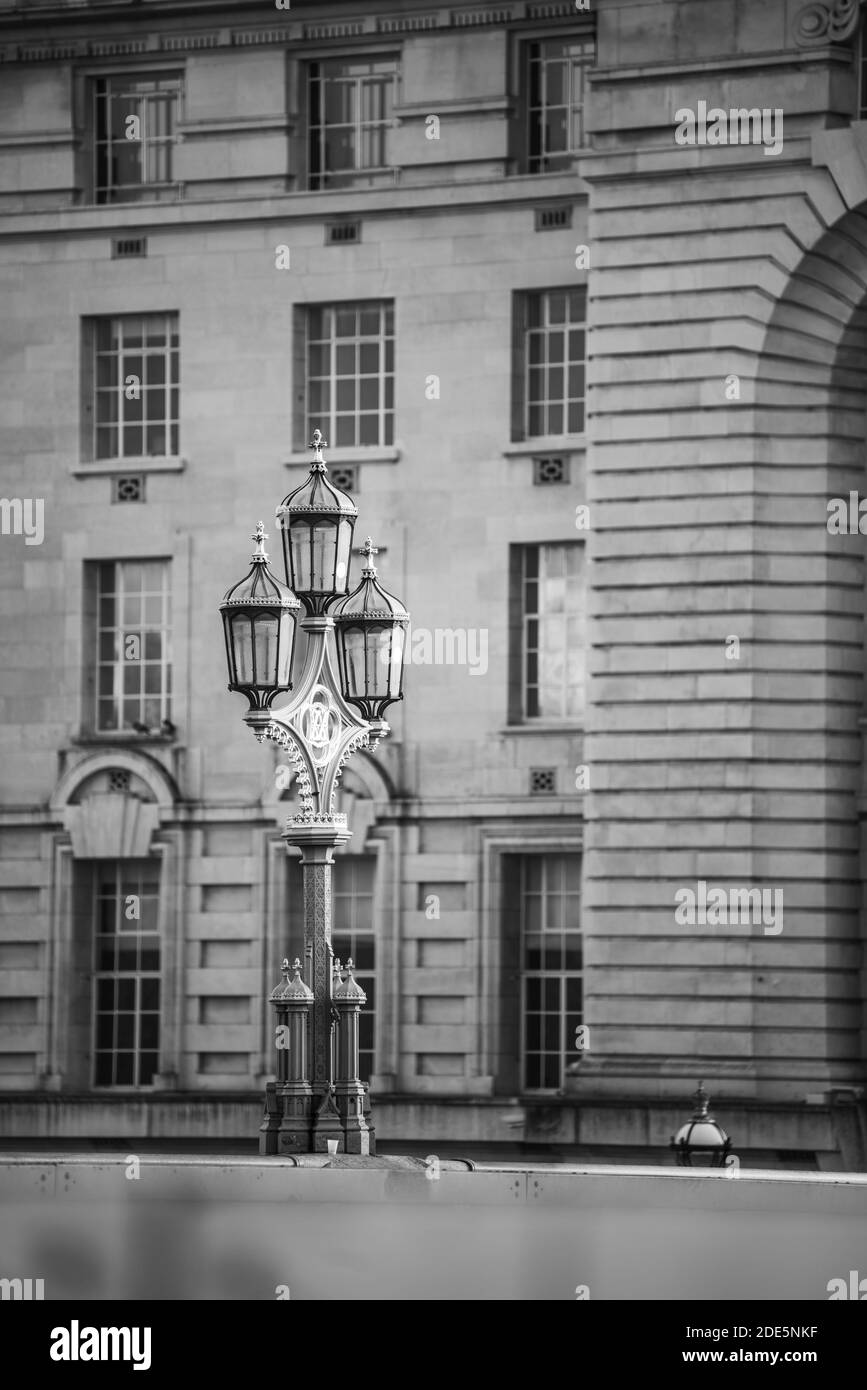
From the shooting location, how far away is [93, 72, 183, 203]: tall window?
44688 millimetres

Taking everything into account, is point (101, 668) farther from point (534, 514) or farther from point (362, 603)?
point (362, 603)

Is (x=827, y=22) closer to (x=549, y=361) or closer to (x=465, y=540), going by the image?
(x=549, y=361)

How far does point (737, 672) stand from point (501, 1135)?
21.4 feet

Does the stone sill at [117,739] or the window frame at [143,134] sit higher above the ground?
the window frame at [143,134]

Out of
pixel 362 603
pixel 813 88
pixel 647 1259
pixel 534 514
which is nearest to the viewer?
pixel 647 1259

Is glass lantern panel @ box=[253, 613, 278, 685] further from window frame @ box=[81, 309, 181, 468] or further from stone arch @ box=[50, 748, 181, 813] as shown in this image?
window frame @ box=[81, 309, 181, 468]

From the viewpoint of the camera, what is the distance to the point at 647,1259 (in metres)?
21.2

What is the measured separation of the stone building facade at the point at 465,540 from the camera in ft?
129

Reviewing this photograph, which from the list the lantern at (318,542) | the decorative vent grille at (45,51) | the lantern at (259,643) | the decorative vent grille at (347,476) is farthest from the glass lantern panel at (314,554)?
the decorative vent grille at (45,51)

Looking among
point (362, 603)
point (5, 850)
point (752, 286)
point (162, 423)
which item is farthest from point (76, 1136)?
point (362, 603)

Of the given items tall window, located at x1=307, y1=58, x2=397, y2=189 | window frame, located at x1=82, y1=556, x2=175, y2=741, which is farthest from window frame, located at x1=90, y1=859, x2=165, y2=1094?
tall window, located at x1=307, y1=58, x2=397, y2=189

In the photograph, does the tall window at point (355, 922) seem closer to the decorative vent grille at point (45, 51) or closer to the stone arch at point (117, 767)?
the stone arch at point (117, 767)

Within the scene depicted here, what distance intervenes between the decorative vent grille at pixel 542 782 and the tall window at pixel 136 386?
665cm

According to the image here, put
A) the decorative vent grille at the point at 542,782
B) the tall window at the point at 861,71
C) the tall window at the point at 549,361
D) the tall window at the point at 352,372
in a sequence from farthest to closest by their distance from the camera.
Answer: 1. the tall window at the point at 352,372
2. the tall window at the point at 549,361
3. the decorative vent grille at the point at 542,782
4. the tall window at the point at 861,71
